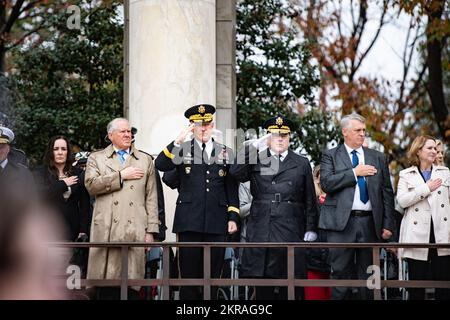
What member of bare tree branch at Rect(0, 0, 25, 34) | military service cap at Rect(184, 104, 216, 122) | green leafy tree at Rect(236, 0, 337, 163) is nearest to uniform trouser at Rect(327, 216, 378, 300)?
military service cap at Rect(184, 104, 216, 122)

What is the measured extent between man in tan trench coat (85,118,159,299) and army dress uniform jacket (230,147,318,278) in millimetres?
922

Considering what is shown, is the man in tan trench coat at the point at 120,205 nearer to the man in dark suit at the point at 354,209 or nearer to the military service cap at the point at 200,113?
the military service cap at the point at 200,113

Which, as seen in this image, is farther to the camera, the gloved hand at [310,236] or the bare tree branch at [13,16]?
the bare tree branch at [13,16]

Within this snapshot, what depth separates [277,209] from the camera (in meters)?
9.83

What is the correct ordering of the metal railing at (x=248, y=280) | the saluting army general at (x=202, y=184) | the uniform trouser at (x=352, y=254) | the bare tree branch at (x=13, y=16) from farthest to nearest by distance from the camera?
the bare tree branch at (x=13, y=16) < the saluting army general at (x=202, y=184) < the uniform trouser at (x=352, y=254) < the metal railing at (x=248, y=280)

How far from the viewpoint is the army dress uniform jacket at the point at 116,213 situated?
9.60m

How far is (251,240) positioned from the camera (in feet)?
32.6

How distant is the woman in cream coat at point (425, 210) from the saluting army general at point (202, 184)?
5.70 feet

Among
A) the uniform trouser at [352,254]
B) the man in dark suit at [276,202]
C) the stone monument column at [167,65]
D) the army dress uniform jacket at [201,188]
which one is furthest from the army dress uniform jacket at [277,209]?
the stone monument column at [167,65]

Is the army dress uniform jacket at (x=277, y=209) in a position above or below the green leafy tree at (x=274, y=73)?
below

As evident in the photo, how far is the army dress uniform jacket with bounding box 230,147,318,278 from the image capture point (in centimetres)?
965

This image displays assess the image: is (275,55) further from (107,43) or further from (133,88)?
(133,88)

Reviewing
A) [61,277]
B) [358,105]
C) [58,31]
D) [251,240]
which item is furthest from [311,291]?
[358,105]

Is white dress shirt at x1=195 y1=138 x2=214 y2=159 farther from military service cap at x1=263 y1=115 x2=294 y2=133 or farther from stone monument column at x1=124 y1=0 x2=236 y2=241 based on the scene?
stone monument column at x1=124 y1=0 x2=236 y2=241
